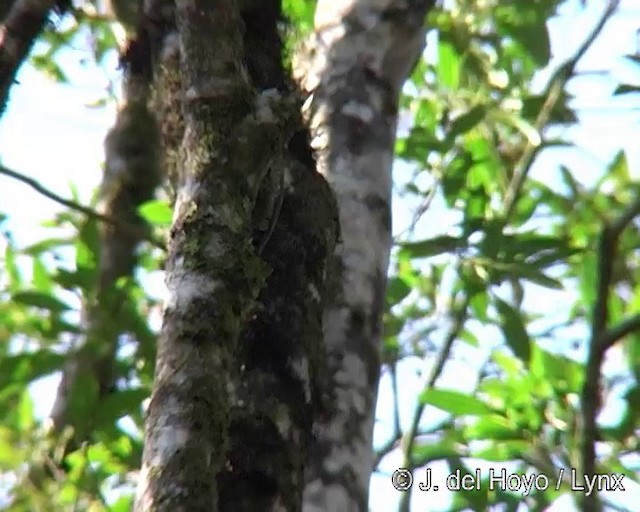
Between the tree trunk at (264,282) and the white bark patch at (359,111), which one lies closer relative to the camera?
the tree trunk at (264,282)

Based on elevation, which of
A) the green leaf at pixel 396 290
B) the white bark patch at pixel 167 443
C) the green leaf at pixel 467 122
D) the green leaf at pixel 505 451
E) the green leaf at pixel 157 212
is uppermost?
the green leaf at pixel 467 122

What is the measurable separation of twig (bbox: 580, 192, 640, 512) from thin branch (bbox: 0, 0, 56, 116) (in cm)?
58

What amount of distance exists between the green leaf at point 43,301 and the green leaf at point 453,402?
2.16 ft

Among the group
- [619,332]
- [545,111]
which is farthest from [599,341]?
[545,111]

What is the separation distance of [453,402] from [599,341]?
884 mm

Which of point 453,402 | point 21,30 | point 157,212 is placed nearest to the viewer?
point 21,30

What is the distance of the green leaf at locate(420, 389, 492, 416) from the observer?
67.9 inches

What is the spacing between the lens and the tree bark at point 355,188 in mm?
1131

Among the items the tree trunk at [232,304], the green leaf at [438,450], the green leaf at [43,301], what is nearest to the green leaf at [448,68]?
the green leaf at [438,450]

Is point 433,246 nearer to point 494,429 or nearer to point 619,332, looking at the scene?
point 494,429

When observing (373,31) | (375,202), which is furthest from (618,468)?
(373,31)

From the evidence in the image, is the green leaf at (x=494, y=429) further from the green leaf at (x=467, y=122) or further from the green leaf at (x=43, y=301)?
the green leaf at (x=43, y=301)

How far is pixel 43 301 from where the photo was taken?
66.4 inches

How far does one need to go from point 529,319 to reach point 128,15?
1523mm
